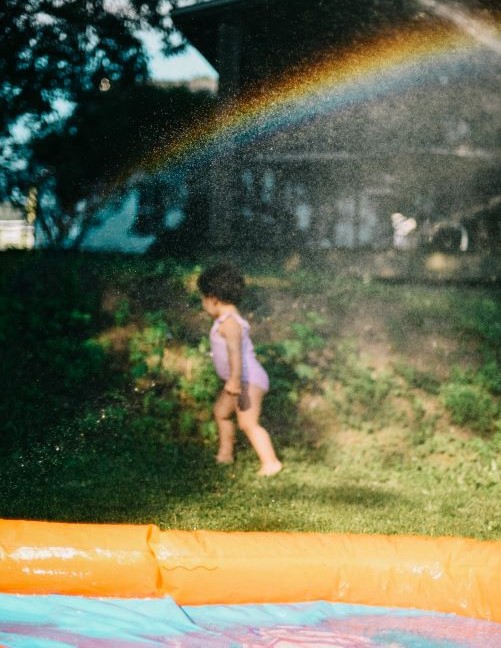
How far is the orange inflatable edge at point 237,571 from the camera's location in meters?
2.55

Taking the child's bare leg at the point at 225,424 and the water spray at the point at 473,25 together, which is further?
the water spray at the point at 473,25

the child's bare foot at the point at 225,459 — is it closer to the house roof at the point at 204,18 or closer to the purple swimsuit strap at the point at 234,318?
the purple swimsuit strap at the point at 234,318

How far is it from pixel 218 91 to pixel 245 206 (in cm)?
132

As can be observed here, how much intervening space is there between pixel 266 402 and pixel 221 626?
10.1 ft

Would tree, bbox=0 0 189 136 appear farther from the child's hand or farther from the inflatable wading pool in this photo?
the inflatable wading pool

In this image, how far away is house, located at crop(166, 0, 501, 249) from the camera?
851 cm

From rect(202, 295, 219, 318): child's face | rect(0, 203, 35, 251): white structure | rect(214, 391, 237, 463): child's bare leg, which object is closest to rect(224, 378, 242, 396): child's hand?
rect(214, 391, 237, 463): child's bare leg

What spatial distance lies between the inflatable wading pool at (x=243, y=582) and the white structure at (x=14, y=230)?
5.70 m

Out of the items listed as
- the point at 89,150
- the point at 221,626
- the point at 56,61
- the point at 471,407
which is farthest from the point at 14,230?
the point at 221,626

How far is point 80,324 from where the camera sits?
6.40 meters

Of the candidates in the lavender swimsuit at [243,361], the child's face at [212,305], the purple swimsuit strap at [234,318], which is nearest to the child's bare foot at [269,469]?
the lavender swimsuit at [243,361]

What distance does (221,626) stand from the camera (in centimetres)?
246

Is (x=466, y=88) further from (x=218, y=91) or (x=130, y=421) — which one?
(x=130, y=421)

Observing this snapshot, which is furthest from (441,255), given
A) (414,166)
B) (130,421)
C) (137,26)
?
(130,421)
